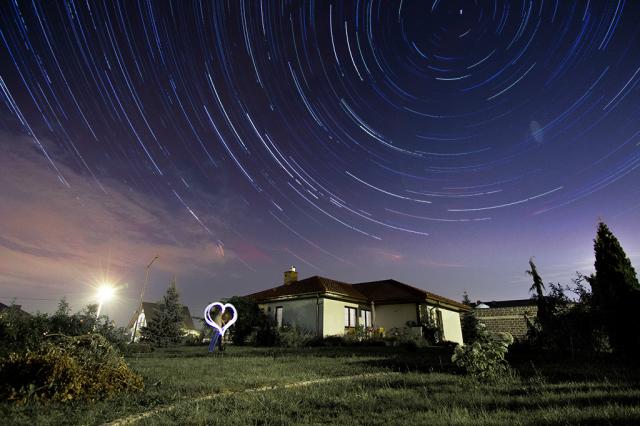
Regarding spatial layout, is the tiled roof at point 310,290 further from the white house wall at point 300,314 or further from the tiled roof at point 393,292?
the tiled roof at point 393,292

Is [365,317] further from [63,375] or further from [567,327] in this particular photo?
[63,375]

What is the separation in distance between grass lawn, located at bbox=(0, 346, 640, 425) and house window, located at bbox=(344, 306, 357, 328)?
17744 mm

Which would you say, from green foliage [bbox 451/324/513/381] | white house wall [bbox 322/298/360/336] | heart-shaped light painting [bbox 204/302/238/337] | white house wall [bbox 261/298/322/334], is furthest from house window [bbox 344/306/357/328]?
green foliage [bbox 451/324/513/381]

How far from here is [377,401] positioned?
5938 mm

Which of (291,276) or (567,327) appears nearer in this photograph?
(567,327)

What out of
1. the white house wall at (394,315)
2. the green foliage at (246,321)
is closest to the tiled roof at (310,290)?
the white house wall at (394,315)

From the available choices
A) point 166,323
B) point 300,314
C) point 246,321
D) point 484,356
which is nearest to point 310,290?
point 300,314

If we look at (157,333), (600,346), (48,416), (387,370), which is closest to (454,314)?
(600,346)

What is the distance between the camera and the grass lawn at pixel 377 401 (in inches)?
189

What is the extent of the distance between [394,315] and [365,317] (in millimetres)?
2838

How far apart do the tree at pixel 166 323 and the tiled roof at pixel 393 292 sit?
16817mm

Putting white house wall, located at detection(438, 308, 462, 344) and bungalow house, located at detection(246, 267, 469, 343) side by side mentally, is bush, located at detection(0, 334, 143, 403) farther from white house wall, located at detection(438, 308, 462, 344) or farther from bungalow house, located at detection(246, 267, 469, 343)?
white house wall, located at detection(438, 308, 462, 344)

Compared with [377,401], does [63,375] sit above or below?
above

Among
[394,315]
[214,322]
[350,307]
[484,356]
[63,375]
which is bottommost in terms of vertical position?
[63,375]
